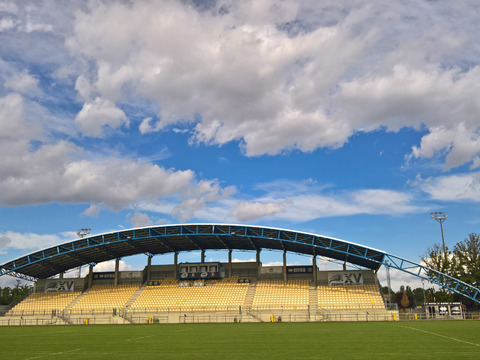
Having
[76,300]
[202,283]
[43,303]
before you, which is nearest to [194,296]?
[202,283]

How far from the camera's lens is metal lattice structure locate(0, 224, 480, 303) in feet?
188

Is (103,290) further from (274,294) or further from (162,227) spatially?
(274,294)

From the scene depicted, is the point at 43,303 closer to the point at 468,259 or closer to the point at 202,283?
the point at 202,283

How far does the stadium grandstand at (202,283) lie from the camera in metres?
56.3

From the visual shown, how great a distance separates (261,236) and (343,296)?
14353 millimetres

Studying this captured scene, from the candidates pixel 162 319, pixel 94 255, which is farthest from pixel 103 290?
pixel 162 319

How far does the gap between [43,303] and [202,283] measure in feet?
85.1

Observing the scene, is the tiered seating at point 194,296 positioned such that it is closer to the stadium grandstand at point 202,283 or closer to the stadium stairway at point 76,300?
the stadium grandstand at point 202,283

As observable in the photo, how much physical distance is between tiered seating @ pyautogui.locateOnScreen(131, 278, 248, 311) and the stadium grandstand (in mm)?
153

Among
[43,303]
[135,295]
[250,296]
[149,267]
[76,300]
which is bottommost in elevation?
[43,303]

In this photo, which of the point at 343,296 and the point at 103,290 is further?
the point at 103,290

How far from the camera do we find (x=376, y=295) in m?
58.4

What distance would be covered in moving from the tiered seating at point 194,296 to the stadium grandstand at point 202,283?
0.50 ft

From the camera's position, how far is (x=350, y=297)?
58875 mm
